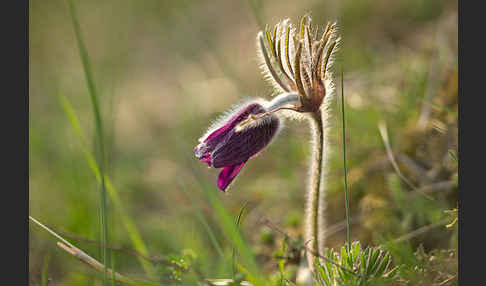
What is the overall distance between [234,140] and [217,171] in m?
2.37

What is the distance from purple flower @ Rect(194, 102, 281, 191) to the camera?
2115mm

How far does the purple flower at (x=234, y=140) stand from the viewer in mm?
2115

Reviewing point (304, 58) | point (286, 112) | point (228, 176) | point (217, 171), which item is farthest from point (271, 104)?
point (217, 171)

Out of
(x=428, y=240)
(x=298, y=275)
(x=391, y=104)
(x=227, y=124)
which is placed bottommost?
(x=298, y=275)

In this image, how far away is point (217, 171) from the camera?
4.48m

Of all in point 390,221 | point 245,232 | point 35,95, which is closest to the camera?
point 390,221

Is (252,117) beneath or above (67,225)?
above

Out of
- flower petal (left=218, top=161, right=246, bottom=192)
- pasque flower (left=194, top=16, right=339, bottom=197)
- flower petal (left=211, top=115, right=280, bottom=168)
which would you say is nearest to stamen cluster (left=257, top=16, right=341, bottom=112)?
pasque flower (left=194, top=16, right=339, bottom=197)

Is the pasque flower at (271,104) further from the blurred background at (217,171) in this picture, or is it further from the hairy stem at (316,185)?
the blurred background at (217,171)

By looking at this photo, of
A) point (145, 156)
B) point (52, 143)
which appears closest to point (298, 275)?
point (145, 156)

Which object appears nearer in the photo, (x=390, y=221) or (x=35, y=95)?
(x=390, y=221)

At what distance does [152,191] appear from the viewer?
4.18 metres

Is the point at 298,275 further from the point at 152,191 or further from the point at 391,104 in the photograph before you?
the point at 152,191

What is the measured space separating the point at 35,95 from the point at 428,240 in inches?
220
